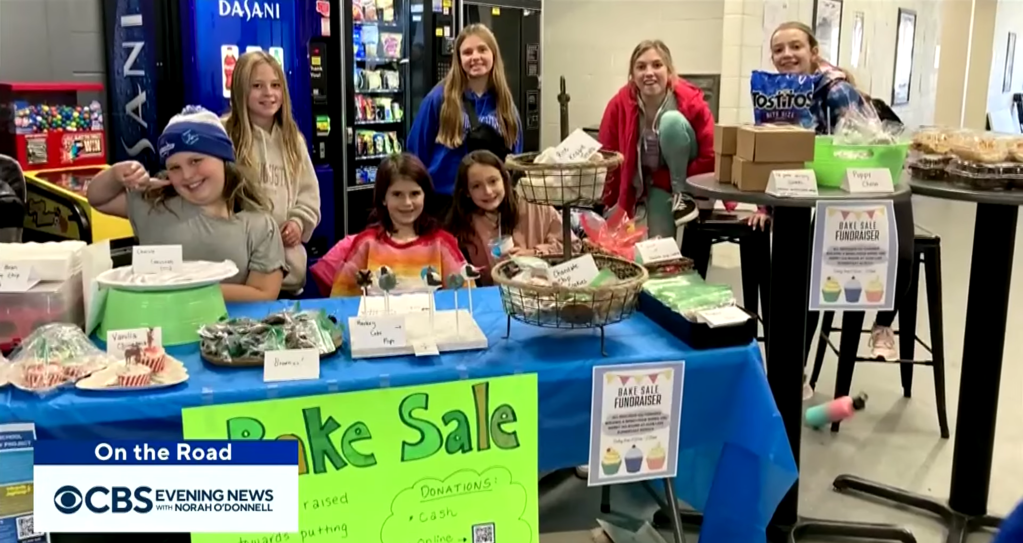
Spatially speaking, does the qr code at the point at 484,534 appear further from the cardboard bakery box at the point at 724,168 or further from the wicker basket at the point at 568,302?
the cardboard bakery box at the point at 724,168

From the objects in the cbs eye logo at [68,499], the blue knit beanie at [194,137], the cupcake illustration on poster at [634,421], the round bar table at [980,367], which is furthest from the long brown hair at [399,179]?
the cbs eye logo at [68,499]

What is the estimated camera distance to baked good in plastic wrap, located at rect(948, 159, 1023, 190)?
7.23 ft

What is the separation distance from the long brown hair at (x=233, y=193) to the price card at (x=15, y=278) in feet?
1.91

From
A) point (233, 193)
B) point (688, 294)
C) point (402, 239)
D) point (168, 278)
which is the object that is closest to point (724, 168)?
point (688, 294)

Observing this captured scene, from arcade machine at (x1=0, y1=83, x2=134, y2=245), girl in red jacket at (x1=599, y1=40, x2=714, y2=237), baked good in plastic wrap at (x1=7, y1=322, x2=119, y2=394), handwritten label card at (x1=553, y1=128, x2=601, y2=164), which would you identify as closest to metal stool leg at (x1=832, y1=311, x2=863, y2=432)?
girl in red jacket at (x1=599, y1=40, x2=714, y2=237)

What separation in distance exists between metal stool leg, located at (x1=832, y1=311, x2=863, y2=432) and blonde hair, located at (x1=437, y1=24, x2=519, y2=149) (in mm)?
1427

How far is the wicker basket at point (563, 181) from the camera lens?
1719mm

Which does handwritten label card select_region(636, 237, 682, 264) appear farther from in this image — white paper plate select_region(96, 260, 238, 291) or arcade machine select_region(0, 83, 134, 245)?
arcade machine select_region(0, 83, 134, 245)

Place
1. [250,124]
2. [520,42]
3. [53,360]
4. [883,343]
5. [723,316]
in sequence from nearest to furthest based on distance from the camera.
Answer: [53,360] < [723,316] < [250,124] < [883,343] < [520,42]

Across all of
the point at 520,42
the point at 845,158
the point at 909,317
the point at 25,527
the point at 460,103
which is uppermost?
the point at 520,42

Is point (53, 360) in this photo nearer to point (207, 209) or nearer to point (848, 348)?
point (207, 209)

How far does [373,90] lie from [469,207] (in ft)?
9.79

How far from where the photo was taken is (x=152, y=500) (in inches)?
57.5

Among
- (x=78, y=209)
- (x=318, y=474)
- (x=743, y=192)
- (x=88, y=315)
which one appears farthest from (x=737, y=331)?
(x=78, y=209)
